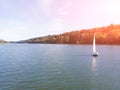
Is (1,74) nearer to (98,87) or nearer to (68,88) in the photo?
(68,88)

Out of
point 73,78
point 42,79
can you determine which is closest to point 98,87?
point 73,78

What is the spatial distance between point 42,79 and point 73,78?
8.18 meters

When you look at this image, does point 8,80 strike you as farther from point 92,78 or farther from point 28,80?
point 92,78

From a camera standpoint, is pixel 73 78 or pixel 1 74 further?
pixel 1 74

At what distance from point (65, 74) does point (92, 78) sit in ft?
27.5

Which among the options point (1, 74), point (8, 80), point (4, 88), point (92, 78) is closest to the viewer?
point (4, 88)

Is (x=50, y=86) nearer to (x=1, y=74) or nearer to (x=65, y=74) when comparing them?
(x=65, y=74)

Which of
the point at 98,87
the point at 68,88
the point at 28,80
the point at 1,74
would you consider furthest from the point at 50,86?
the point at 1,74

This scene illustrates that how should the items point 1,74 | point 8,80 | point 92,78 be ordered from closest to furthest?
point 8,80, point 92,78, point 1,74

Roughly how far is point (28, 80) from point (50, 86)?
755 centimetres

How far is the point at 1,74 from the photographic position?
54844 millimetres

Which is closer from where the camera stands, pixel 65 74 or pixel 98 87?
pixel 98 87

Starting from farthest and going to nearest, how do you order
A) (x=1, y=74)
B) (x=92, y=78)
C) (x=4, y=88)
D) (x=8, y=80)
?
(x=1, y=74) < (x=92, y=78) < (x=8, y=80) < (x=4, y=88)

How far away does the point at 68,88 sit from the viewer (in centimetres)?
4119
